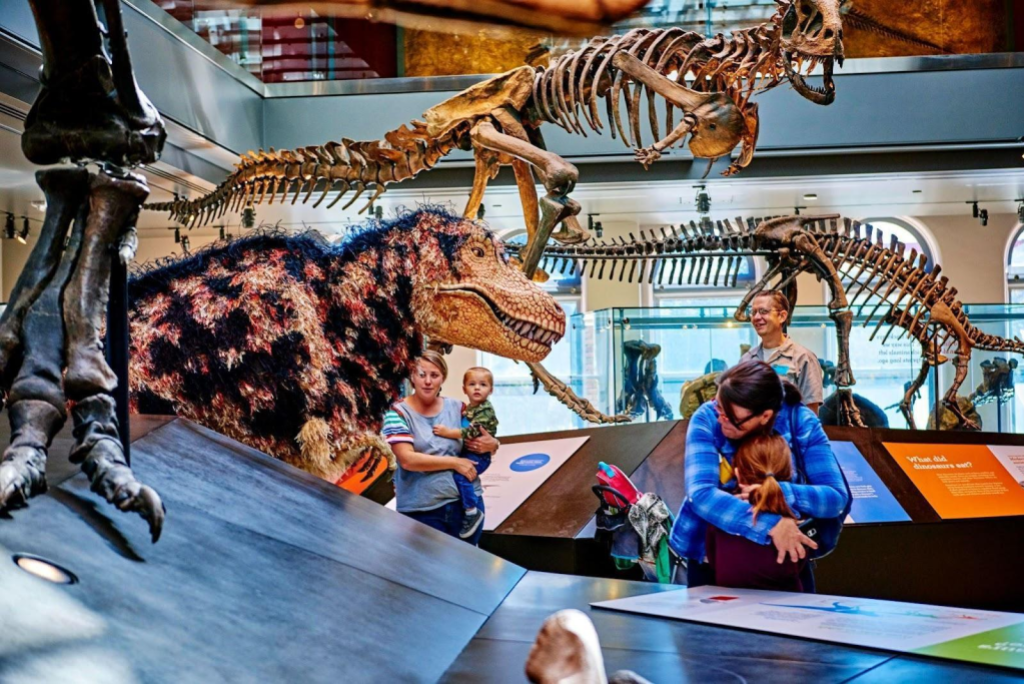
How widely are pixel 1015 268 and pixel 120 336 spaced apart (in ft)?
49.7

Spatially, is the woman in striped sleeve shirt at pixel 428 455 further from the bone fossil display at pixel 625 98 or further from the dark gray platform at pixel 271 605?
the dark gray platform at pixel 271 605

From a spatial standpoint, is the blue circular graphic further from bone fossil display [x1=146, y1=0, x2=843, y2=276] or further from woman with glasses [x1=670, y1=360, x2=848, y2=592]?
woman with glasses [x1=670, y1=360, x2=848, y2=592]

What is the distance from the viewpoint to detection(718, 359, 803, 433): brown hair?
2.71 metres

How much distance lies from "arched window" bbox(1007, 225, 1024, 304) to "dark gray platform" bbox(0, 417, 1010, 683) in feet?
46.7

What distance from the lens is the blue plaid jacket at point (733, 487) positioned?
271 cm

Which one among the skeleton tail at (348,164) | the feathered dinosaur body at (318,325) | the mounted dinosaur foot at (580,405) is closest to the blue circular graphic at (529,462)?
the mounted dinosaur foot at (580,405)

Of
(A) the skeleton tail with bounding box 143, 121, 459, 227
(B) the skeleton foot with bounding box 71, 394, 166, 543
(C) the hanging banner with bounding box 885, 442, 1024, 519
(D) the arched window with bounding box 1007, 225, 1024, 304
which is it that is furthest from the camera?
(D) the arched window with bounding box 1007, 225, 1024, 304

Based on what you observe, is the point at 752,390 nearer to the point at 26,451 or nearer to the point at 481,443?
the point at 481,443

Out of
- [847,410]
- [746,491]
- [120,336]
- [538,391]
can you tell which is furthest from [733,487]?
[538,391]

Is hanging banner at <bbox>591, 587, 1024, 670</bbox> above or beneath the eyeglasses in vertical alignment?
beneath

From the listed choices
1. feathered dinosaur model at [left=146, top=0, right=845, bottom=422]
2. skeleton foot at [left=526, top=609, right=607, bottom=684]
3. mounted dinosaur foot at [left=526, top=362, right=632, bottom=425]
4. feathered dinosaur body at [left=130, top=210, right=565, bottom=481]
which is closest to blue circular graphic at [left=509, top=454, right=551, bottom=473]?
feathered dinosaur model at [left=146, top=0, right=845, bottom=422]

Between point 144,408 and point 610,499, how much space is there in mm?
2432

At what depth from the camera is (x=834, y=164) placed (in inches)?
404

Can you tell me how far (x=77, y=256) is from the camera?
1671 mm
